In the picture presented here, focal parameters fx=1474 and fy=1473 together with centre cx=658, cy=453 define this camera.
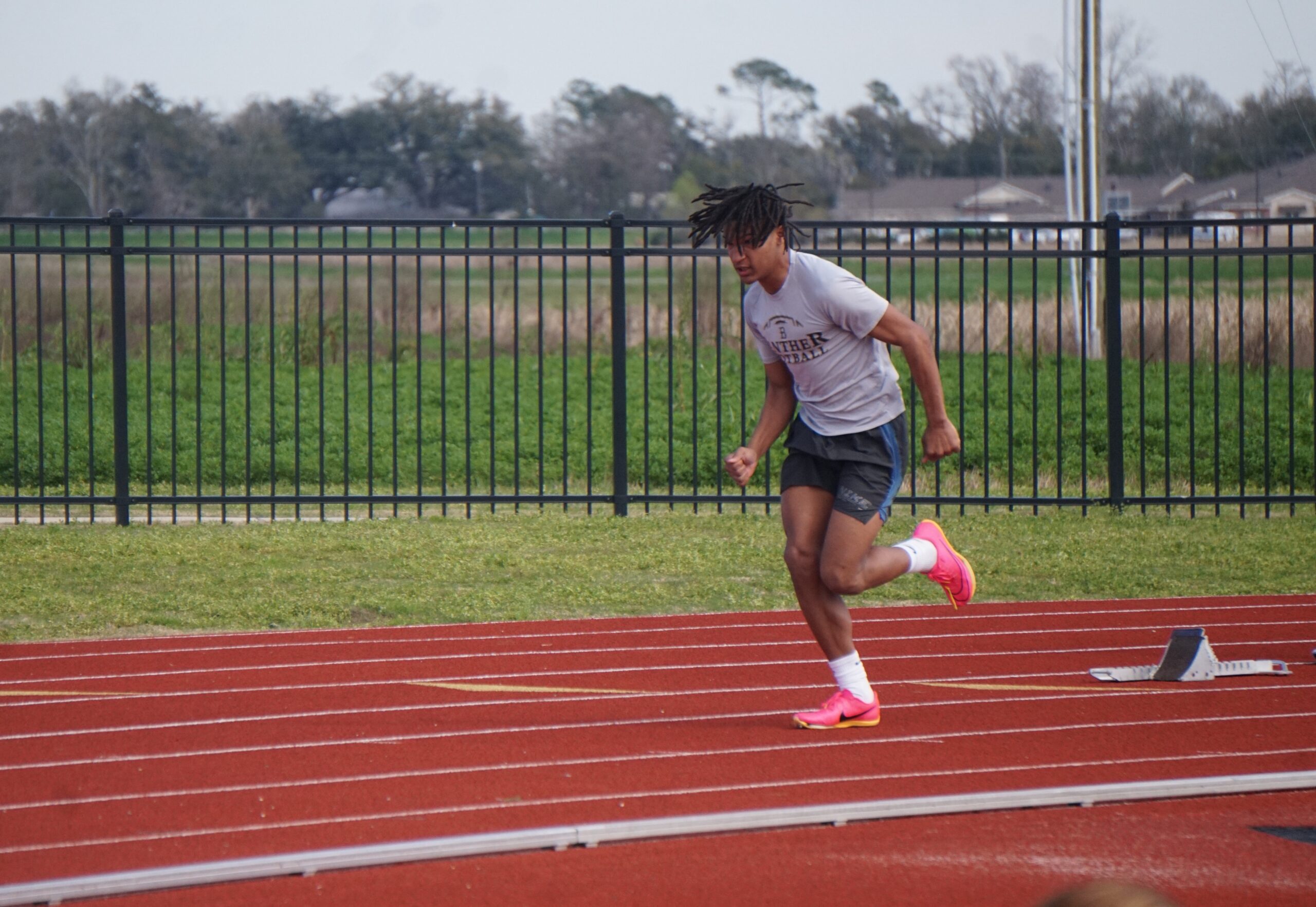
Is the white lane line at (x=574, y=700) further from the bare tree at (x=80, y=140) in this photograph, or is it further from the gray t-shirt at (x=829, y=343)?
the bare tree at (x=80, y=140)

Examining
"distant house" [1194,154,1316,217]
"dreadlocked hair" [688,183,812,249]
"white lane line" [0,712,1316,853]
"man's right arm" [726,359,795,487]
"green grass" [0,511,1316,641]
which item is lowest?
"white lane line" [0,712,1316,853]

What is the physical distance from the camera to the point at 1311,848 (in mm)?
3955

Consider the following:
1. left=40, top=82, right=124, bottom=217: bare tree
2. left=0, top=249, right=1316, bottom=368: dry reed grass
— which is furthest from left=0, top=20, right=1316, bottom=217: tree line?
left=0, top=249, right=1316, bottom=368: dry reed grass

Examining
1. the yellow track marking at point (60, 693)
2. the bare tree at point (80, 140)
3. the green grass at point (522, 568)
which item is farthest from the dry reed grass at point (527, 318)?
the bare tree at point (80, 140)

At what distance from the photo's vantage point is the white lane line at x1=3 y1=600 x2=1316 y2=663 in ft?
21.8

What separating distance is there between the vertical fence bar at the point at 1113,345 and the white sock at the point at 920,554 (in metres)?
5.34

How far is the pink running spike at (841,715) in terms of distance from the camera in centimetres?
524

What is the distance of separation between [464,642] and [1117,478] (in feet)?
19.2

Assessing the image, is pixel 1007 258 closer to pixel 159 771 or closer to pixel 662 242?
pixel 159 771

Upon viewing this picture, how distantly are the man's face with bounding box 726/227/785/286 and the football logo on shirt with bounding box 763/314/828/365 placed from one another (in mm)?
174

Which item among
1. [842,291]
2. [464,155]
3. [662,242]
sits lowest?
[842,291]

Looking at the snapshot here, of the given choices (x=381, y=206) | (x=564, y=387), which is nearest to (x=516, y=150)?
(x=381, y=206)

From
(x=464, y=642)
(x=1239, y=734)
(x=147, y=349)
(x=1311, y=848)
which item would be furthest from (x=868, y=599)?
(x=147, y=349)

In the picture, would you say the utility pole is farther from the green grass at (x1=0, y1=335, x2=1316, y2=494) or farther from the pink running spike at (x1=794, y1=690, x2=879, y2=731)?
the pink running spike at (x1=794, y1=690, x2=879, y2=731)
